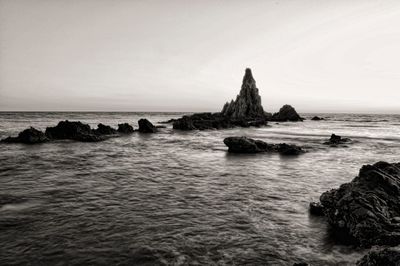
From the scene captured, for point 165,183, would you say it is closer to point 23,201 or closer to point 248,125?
point 23,201

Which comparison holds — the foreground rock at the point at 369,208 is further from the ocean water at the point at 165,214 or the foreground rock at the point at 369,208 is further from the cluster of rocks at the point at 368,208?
the ocean water at the point at 165,214

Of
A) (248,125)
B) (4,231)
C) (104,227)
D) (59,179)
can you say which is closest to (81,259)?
(104,227)

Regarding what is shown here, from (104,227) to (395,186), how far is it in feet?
30.2

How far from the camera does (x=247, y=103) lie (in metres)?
105

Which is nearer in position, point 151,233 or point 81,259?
point 81,259

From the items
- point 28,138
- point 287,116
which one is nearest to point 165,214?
point 28,138

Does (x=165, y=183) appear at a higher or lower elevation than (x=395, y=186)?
lower

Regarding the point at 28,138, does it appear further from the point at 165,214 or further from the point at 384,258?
the point at 384,258

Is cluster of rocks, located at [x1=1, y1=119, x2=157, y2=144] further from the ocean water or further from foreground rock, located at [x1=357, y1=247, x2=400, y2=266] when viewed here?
foreground rock, located at [x1=357, y1=247, x2=400, y2=266]

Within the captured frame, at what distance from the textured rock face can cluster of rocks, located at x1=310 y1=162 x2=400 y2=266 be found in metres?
92.0

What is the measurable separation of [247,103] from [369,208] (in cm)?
9883

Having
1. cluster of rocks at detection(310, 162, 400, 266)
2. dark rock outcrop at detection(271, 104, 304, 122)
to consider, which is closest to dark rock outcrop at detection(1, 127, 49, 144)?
cluster of rocks at detection(310, 162, 400, 266)

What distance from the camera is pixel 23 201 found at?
1039cm

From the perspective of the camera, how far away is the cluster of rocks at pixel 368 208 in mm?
7001
